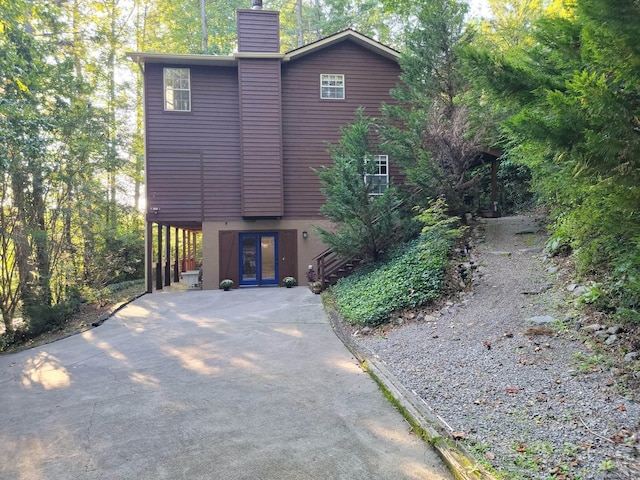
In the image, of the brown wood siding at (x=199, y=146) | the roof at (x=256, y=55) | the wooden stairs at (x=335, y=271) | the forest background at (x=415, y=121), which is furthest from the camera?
the brown wood siding at (x=199, y=146)

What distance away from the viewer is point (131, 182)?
19656mm

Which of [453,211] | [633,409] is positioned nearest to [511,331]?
[633,409]

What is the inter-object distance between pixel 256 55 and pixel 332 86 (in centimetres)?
275

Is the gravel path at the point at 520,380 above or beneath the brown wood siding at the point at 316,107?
beneath

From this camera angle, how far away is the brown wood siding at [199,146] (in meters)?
12.5

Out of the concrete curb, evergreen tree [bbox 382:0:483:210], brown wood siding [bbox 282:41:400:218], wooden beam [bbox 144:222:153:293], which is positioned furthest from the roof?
the concrete curb

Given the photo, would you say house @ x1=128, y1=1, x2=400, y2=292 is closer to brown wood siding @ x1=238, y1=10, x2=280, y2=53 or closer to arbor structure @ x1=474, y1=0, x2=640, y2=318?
brown wood siding @ x1=238, y1=10, x2=280, y2=53

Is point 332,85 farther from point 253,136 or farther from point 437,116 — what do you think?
point 437,116

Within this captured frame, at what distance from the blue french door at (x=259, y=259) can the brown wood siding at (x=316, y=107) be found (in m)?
1.29

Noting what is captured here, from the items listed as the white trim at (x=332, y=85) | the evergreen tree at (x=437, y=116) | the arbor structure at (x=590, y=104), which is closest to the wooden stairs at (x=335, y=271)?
the evergreen tree at (x=437, y=116)

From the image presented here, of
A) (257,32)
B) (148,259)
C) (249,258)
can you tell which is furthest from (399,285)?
(257,32)

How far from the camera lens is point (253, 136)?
41.5 ft

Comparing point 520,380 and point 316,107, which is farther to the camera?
point 316,107

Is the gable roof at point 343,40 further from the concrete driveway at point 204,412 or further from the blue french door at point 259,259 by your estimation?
the concrete driveway at point 204,412
